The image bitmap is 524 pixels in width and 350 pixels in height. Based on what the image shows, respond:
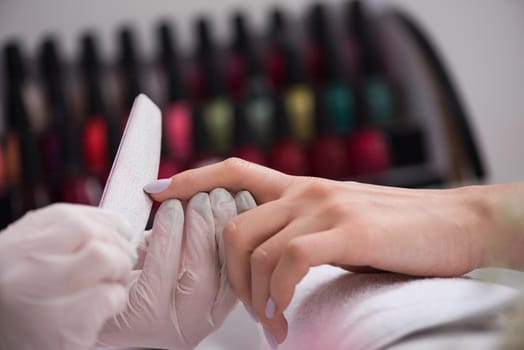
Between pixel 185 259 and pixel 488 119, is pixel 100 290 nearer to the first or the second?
pixel 185 259

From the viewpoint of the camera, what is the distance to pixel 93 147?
190 cm

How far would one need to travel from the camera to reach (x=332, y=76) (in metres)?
1.97

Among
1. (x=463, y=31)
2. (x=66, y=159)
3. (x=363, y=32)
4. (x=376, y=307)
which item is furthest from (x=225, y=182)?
(x=463, y=31)

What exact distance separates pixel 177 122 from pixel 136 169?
49.6 inches

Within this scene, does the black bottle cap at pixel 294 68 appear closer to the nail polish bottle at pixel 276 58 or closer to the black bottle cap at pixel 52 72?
the nail polish bottle at pixel 276 58

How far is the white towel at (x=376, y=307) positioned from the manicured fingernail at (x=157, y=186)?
16cm

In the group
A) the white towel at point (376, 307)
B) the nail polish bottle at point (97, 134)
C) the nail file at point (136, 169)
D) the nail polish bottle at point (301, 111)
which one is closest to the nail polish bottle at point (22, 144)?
the nail polish bottle at point (97, 134)

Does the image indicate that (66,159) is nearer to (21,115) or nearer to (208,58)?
(21,115)

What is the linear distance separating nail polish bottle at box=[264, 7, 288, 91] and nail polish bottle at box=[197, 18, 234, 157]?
143 mm

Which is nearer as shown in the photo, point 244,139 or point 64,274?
point 64,274

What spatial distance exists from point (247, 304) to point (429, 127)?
57.4 inches

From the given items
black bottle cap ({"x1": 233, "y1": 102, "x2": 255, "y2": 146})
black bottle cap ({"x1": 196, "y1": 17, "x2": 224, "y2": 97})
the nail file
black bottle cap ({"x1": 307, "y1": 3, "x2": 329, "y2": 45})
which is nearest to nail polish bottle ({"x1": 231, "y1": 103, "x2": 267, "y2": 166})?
black bottle cap ({"x1": 233, "y1": 102, "x2": 255, "y2": 146})

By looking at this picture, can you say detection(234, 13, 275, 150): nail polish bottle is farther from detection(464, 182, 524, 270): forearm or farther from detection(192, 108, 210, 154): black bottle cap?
detection(464, 182, 524, 270): forearm

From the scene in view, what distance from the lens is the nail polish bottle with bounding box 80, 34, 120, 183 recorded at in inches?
73.6
